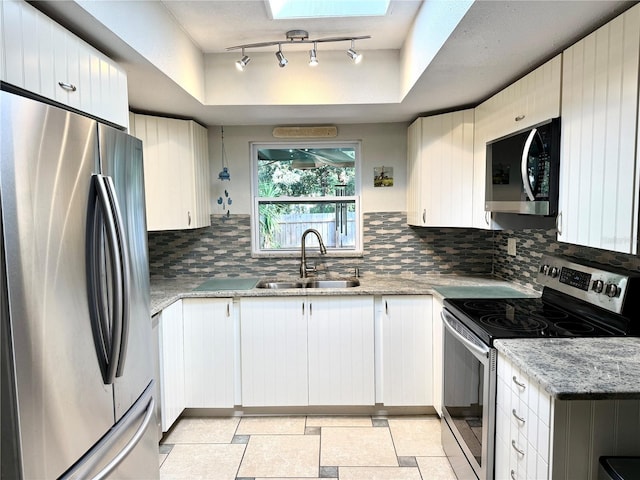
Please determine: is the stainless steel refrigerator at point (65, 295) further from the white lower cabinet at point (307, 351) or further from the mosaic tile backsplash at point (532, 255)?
the mosaic tile backsplash at point (532, 255)

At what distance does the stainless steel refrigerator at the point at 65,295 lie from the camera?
0.97 metres

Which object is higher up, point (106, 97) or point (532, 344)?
point (106, 97)

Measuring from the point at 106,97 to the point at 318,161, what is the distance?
71.2 inches

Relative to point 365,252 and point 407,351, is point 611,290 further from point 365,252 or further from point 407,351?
point 365,252

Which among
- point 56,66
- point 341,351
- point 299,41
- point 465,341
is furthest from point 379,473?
point 299,41

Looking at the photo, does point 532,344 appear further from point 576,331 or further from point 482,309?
point 482,309

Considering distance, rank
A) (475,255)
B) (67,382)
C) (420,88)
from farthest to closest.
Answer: (475,255) → (420,88) → (67,382)

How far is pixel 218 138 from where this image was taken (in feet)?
10.2

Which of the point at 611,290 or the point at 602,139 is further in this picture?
the point at 611,290

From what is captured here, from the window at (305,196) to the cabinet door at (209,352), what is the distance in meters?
Result: 0.75

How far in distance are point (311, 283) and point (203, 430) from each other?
125cm

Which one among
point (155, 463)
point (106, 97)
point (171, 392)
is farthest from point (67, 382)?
point (171, 392)

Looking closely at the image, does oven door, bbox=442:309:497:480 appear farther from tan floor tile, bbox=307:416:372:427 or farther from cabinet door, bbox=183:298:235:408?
cabinet door, bbox=183:298:235:408

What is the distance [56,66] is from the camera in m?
1.29
